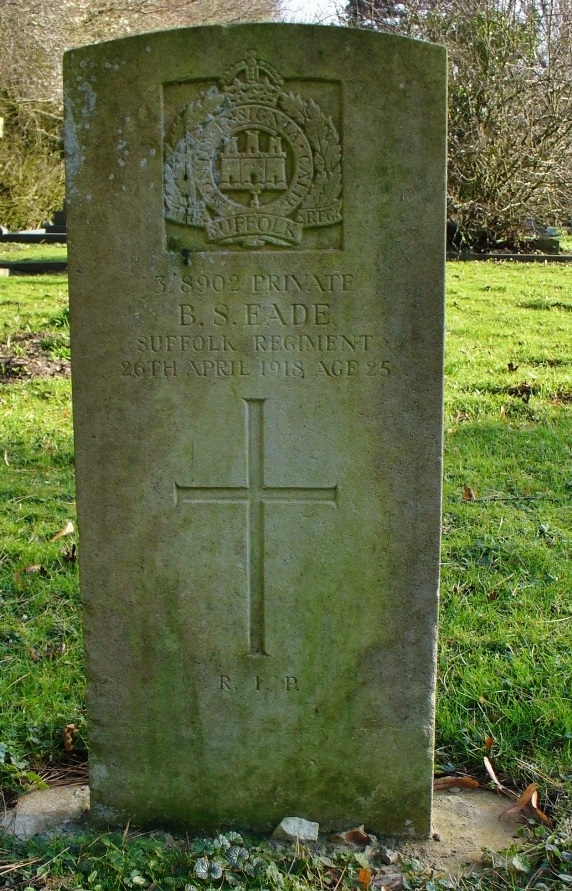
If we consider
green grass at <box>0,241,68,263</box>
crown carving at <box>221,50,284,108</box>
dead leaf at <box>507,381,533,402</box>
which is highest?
green grass at <box>0,241,68,263</box>

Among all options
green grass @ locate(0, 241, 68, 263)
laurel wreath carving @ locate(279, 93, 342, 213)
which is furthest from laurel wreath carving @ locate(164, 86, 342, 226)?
green grass @ locate(0, 241, 68, 263)

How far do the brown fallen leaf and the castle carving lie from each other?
1.90 metres

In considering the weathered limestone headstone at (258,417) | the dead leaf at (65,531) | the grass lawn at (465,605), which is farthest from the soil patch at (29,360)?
the weathered limestone headstone at (258,417)

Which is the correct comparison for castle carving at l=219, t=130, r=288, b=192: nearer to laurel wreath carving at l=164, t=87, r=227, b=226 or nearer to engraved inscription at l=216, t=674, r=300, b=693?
laurel wreath carving at l=164, t=87, r=227, b=226

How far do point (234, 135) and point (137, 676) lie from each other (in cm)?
157

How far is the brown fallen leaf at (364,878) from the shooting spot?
277cm

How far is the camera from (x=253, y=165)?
8.86ft

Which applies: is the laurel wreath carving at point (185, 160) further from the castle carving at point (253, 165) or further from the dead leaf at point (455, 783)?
the dead leaf at point (455, 783)

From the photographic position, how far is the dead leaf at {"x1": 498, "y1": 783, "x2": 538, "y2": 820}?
3125 millimetres

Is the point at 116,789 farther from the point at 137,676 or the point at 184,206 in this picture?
the point at 184,206

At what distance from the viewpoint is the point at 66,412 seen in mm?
7164

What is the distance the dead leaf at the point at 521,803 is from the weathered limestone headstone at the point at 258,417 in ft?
0.93

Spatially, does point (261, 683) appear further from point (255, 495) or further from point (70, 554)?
point (70, 554)

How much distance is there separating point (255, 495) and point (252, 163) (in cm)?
92
